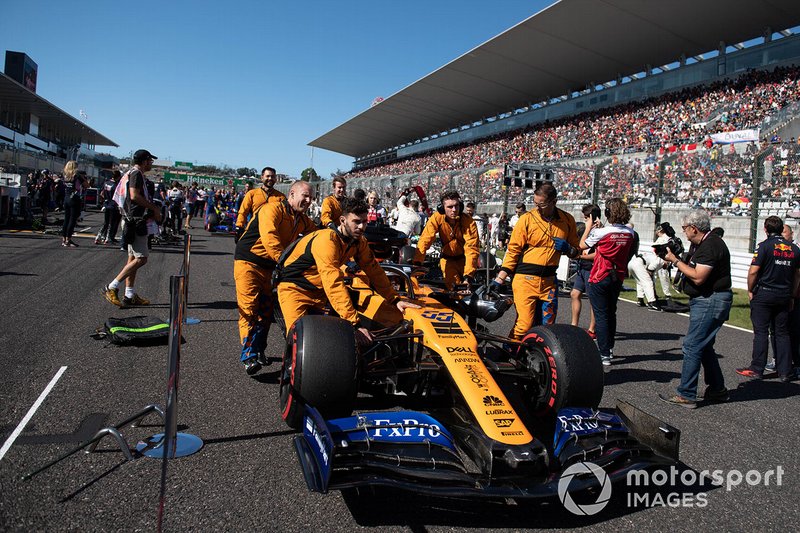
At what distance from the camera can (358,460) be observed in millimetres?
2785

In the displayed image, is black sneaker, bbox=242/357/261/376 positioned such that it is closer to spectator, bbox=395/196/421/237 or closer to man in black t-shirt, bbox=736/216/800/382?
man in black t-shirt, bbox=736/216/800/382

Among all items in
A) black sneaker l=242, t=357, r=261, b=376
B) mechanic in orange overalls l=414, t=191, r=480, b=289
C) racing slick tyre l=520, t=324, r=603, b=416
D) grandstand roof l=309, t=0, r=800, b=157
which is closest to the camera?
racing slick tyre l=520, t=324, r=603, b=416

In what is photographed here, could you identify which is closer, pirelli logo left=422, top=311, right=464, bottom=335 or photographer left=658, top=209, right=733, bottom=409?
pirelli logo left=422, top=311, right=464, bottom=335

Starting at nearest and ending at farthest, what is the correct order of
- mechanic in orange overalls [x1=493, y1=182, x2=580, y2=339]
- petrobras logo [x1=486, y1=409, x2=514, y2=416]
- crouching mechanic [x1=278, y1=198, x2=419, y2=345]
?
petrobras logo [x1=486, y1=409, x2=514, y2=416] → crouching mechanic [x1=278, y1=198, x2=419, y2=345] → mechanic in orange overalls [x1=493, y1=182, x2=580, y2=339]

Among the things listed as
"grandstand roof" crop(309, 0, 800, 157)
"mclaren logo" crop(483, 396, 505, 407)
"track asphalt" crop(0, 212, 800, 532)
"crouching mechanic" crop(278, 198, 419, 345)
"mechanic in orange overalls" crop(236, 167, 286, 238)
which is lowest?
"track asphalt" crop(0, 212, 800, 532)

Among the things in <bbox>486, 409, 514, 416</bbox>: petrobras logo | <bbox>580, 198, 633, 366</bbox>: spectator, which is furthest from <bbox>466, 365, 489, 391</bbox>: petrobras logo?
<bbox>580, 198, 633, 366</bbox>: spectator

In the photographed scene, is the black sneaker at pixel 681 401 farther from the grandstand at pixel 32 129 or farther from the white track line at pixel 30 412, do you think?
the grandstand at pixel 32 129

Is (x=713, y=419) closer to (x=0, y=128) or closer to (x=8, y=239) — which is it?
(x=8, y=239)

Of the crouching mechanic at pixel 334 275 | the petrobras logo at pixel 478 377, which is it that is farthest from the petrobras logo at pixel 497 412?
the crouching mechanic at pixel 334 275

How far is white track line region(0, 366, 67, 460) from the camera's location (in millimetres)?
3260

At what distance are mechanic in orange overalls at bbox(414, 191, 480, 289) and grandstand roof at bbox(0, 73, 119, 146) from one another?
44.4 metres

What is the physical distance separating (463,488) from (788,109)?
71.8 feet

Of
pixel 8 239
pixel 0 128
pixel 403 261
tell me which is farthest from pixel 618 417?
pixel 0 128

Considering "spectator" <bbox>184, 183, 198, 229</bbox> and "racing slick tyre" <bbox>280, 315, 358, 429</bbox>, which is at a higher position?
"spectator" <bbox>184, 183, 198, 229</bbox>
